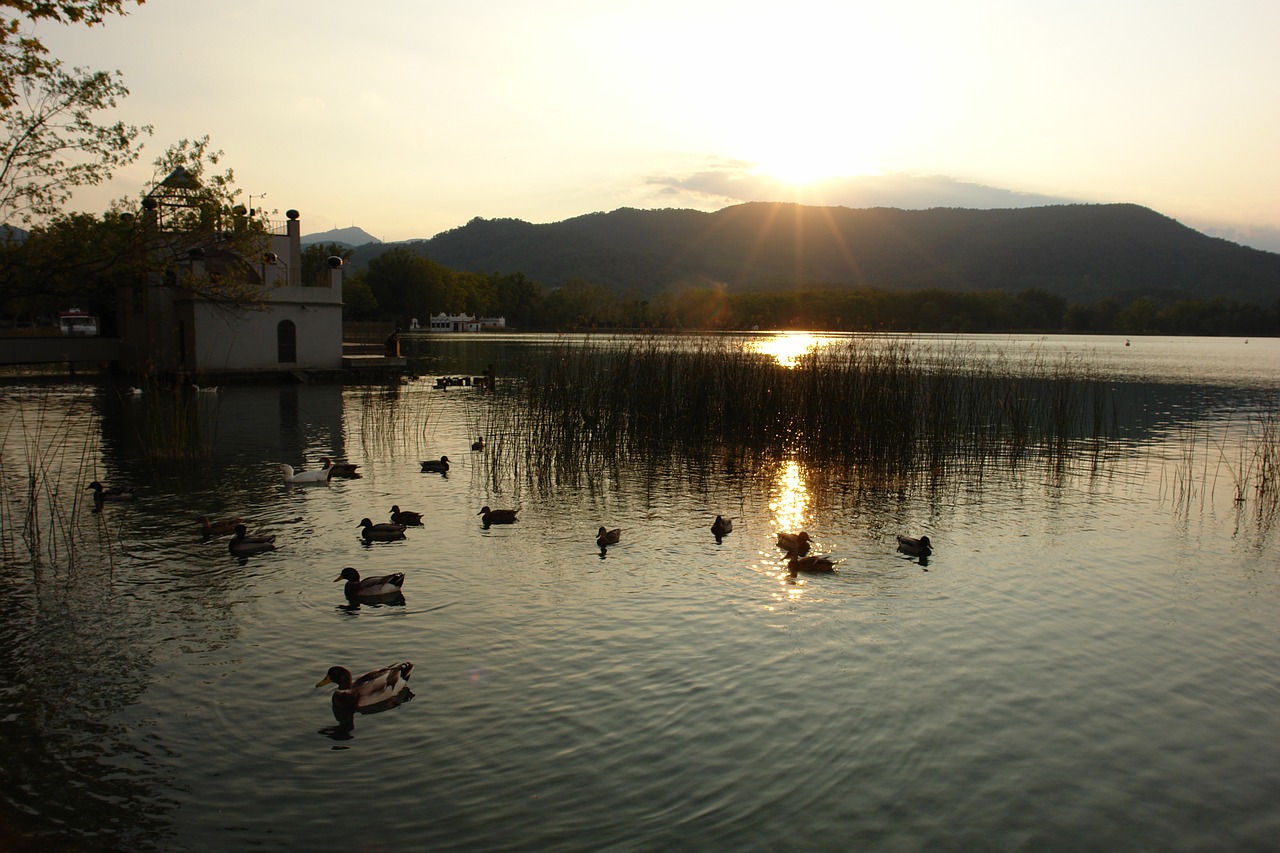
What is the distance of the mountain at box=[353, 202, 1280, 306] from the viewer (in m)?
129

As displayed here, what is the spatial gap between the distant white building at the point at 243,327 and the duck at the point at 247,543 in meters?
25.0

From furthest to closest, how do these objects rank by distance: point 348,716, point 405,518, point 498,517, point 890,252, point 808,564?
point 890,252 → point 498,517 → point 405,518 → point 808,564 → point 348,716

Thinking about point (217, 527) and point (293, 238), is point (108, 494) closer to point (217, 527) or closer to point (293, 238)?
point (217, 527)

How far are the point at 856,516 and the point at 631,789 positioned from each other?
26.5 feet

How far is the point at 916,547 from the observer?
1023 cm

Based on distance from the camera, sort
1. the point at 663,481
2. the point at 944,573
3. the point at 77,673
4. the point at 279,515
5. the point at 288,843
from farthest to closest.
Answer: the point at 663,481
the point at 279,515
the point at 944,573
the point at 77,673
the point at 288,843

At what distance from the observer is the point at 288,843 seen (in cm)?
445

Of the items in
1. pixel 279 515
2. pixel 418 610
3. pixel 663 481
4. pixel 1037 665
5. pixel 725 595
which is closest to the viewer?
pixel 1037 665

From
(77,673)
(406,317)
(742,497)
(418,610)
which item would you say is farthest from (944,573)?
(406,317)

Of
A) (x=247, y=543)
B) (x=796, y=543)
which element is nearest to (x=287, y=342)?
(x=247, y=543)

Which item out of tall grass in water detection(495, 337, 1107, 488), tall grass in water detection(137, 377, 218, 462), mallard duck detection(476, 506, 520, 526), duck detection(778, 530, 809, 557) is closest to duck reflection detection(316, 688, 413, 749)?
duck detection(778, 530, 809, 557)

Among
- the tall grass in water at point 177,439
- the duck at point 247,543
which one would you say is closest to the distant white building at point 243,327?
the tall grass in water at point 177,439

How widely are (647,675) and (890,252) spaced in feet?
500

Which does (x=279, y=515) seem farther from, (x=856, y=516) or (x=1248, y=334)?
(x=1248, y=334)
